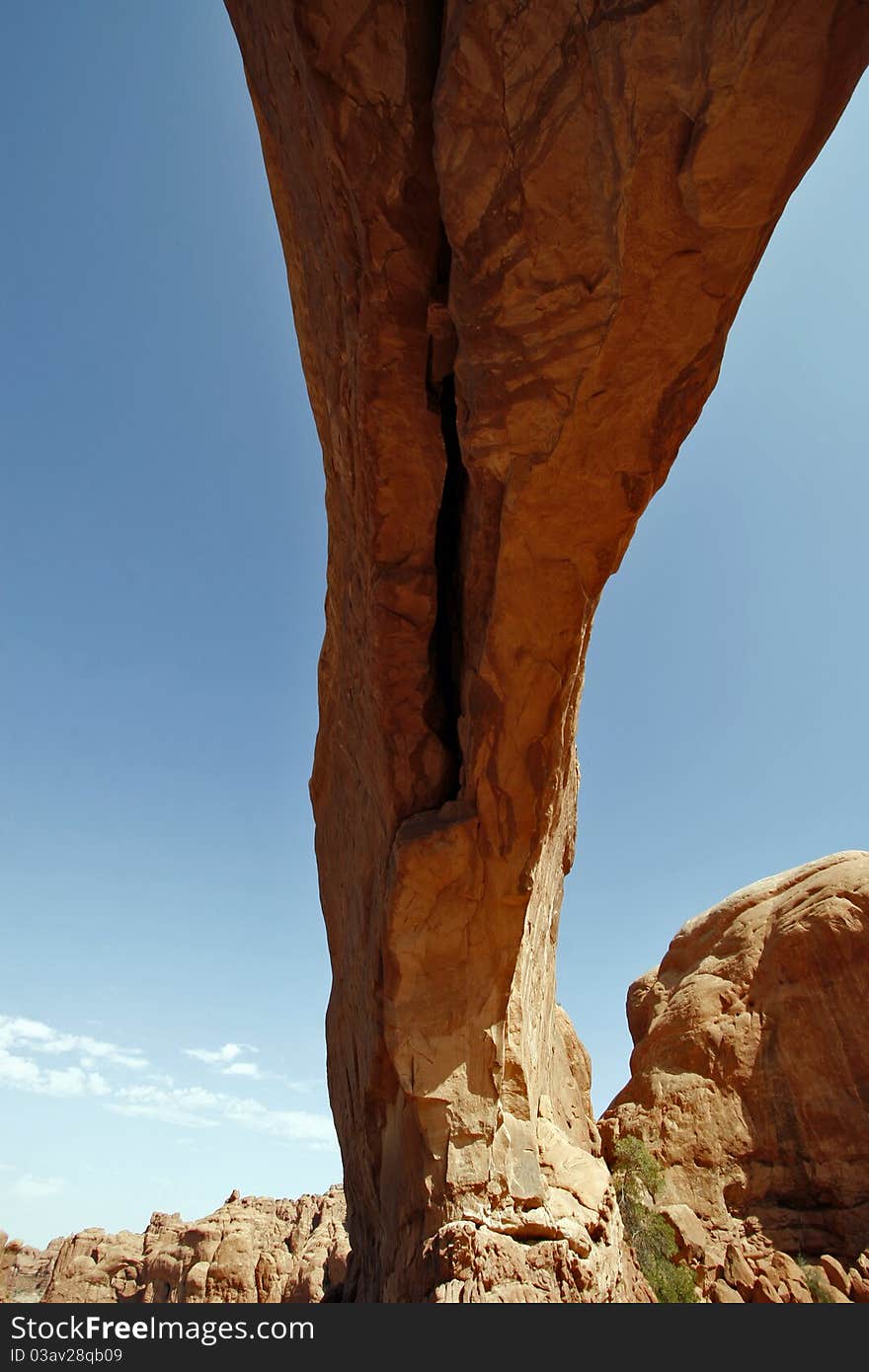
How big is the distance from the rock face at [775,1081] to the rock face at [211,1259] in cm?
1211

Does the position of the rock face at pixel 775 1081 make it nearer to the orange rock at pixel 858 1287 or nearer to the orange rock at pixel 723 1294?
the orange rock at pixel 858 1287

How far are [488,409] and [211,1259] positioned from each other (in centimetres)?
3380

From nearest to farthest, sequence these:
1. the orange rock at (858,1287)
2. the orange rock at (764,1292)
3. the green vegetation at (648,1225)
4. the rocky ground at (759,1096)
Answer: the orange rock at (764,1292) → the green vegetation at (648,1225) → the orange rock at (858,1287) → the rocky ground at (759,1096)

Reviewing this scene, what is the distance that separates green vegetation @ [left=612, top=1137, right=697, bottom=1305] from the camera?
1250cm

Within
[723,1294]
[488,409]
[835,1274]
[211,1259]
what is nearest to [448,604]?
[488,409]

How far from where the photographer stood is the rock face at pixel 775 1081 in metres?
16.5

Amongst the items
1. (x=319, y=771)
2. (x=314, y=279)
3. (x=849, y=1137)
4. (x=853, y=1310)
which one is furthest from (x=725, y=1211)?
(x=314, y=279)

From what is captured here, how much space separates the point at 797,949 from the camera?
19.3m

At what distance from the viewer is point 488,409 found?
8.13 m

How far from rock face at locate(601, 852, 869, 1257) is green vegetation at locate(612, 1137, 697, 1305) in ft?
2.68

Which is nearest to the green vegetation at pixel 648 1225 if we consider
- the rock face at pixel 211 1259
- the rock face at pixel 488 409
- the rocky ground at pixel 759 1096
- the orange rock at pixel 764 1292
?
the rocky ground at pixel 759 1096

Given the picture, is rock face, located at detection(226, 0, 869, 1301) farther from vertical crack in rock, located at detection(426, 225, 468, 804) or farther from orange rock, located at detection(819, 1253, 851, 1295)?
orange rock, located at detection(819, 1253, 851, 1295)

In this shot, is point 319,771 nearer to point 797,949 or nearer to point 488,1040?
point 488,1040

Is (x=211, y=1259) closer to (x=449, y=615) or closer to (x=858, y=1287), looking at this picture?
(x=858, y=1287)
